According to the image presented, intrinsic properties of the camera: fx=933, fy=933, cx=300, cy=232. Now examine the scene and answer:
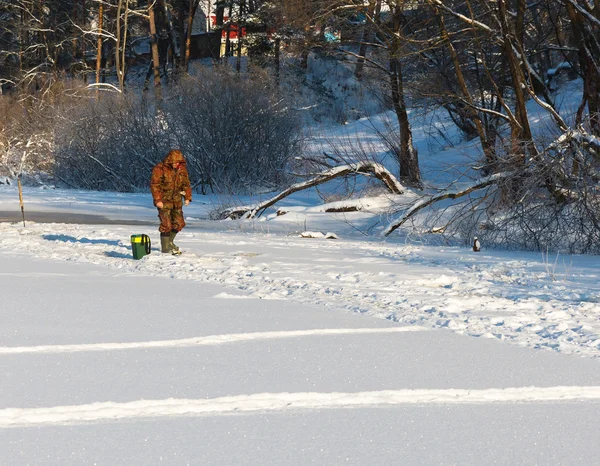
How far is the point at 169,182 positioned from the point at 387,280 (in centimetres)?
366

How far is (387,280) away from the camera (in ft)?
34.3

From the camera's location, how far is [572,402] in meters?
5.48

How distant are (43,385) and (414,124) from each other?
31.0 m

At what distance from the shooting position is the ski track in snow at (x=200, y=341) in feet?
22.1

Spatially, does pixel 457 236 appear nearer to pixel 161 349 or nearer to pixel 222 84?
pixel 161 349

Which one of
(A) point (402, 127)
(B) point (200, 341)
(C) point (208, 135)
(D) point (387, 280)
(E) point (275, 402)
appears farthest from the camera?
(C) point (208, 135)

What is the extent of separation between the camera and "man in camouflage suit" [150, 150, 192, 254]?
41.1 ft

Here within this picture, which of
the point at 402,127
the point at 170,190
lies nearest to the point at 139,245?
the point at 170,190

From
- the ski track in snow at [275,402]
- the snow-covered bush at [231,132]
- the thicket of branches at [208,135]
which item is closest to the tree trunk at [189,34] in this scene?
the thicket of branches at [208,135]

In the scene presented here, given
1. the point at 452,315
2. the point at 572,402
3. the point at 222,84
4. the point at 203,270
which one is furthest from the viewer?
the point at 222,84

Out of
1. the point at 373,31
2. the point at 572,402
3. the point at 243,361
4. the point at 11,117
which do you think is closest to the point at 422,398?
the point at 572,402

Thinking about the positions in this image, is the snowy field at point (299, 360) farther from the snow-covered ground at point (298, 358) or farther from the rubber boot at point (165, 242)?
the rubber boot at point (165, 242)

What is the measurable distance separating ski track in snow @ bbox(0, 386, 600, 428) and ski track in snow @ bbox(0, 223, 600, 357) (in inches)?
54.5

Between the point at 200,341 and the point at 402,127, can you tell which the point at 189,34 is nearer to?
the point at 402,127
